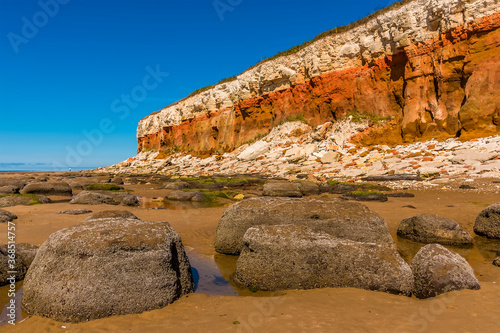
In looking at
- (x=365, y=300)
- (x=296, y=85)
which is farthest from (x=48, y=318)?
(x=296, y=85)

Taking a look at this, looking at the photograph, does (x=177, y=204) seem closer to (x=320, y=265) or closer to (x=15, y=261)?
(x=15, y=261)

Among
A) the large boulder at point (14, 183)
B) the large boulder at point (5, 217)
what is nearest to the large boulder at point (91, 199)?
the large boulder at point (5, 217)

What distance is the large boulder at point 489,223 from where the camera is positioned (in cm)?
741

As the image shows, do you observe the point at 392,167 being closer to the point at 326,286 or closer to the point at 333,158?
the point at 333,158

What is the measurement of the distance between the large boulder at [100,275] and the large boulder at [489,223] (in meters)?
7.46

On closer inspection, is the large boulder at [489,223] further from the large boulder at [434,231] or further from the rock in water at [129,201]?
the rock in water at [129,201]

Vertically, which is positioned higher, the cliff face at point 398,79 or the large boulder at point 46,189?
the cliff face at point 398,79

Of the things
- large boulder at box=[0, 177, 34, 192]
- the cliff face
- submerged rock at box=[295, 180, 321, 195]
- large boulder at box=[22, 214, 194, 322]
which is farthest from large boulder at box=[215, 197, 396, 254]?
the cliff face

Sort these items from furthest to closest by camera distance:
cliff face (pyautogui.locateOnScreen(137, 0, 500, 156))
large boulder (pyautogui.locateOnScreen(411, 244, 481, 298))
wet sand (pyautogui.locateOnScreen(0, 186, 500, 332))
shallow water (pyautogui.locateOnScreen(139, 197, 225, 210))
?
1. cliff face (pyautogui.locateOnScreen(137, 0, 500, 156))
2. shallow water (pyautogui.locateOnScreen(139, 197, 225, 210))
3. large boulder (pyautogui.locateOnScreen(411, 244, 481, 298))
4. wet sand (pyautogui.locateOnScreen(0, 186, 500, 332))

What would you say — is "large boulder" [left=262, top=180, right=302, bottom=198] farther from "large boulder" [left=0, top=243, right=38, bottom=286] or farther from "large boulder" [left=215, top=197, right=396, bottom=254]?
"large boulder" [left=0, top=243, right=38, bottom=286]

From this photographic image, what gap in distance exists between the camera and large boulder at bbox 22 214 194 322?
12.6 ft

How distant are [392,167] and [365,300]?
17392mm

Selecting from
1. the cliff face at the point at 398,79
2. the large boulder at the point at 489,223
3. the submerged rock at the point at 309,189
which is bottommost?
the large boulder at the point at 489,223

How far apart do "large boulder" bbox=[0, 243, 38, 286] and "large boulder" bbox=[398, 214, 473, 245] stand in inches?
322
